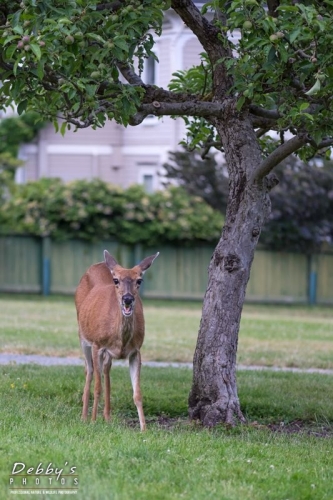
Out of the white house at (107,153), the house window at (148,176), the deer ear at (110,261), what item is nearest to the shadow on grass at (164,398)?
the deer ear at (110,261)

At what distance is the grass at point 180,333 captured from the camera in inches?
552

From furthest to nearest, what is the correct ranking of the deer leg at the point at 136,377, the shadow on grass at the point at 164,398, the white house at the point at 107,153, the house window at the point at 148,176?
the house window at the point at 148,176 < the white house at the point at 107,153 < the shadow on grass at the point at 164,398 < the deer leg at the point at 136,377

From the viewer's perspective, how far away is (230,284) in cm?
859

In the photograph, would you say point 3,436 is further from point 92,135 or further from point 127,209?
point 92,135

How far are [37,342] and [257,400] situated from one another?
564 centimetres

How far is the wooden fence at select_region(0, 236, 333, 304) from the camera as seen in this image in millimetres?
27391

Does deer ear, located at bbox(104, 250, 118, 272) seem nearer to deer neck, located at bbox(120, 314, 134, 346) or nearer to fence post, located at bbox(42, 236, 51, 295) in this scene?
deer neck, located at bbox(120, 314, 134, 346)

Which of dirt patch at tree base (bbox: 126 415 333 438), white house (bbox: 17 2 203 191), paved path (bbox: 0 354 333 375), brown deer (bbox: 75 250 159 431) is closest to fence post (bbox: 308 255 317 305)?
white house (bbox: 17 2 203 191)

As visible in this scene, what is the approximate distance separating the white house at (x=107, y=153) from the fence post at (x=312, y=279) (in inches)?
212

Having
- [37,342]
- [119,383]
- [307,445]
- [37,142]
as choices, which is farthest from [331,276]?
[307,445]

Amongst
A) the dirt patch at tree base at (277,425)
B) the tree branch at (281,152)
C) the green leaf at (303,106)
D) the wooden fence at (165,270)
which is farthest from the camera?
the wooden fence at (165,270)

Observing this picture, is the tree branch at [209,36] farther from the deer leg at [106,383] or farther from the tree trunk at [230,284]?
the deer leg at [106,383]

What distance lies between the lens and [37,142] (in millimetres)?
30484

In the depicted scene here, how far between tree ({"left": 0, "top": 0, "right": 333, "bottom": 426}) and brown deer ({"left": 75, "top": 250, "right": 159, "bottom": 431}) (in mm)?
607
